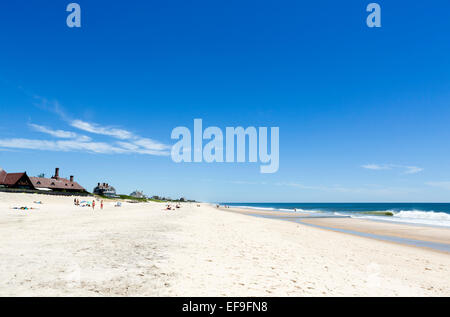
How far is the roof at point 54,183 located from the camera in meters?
79.1

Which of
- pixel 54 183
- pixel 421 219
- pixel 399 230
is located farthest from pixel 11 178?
pixel 421 219

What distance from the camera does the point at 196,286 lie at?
21.5 feet

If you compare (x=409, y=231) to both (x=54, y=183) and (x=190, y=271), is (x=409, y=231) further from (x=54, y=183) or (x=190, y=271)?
(x=54, y=183)

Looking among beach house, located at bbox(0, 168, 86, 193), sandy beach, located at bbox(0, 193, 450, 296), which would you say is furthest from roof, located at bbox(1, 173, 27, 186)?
sandy beach, located at bbox(0, 193, 450, 296)

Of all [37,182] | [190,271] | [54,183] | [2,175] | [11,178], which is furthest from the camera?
[54,183]

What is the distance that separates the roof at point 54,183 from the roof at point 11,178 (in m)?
3.86

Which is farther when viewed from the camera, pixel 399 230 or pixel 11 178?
pixel 11 178

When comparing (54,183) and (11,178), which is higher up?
(11,178)

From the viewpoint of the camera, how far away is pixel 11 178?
73.9 m

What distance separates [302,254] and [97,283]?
9193 millimetres

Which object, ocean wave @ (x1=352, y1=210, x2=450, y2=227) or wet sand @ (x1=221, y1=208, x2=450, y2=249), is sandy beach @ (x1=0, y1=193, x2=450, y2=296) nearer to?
wet sand @ (x1=221, y1=208, x2=450, y2=249)

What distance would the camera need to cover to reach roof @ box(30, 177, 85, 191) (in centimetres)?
7914

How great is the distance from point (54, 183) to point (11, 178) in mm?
12815
